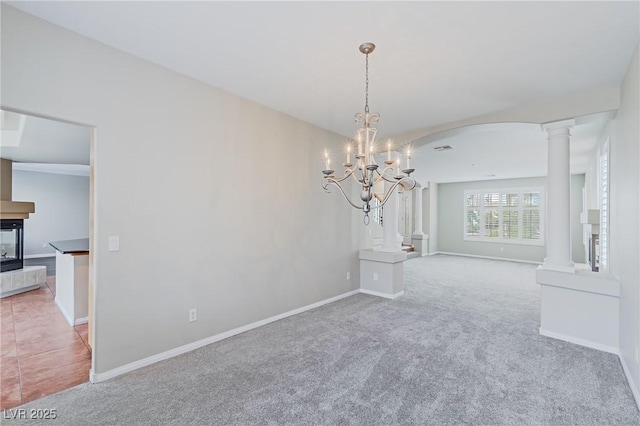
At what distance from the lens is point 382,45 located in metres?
2.35

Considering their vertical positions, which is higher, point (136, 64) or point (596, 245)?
point (136, 64)

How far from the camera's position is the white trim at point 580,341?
295 centimetres

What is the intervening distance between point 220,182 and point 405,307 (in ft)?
10.4

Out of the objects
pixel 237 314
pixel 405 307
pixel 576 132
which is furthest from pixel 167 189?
pixel 576 132

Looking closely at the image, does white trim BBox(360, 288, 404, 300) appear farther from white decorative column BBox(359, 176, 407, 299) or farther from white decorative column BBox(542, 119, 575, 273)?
white decorative column BBox(542, 119, 575, 273)

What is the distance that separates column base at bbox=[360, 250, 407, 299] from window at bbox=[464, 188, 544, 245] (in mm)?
6566

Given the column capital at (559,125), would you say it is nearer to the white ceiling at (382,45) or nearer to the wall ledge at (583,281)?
the white ceiling at (382,45)

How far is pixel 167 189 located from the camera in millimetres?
2775

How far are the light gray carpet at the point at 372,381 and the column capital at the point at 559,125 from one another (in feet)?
8.09

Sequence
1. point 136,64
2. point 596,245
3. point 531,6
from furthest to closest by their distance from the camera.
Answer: point 596,245, point 136,64, point 531,6

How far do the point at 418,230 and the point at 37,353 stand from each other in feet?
32.7

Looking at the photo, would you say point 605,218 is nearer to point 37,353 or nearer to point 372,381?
point 372,381

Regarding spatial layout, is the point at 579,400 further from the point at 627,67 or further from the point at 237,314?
the point at 237,314

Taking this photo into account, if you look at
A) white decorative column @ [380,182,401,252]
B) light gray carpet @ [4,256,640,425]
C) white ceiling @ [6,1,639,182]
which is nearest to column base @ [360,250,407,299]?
white decorative column @ [380,182,401,252]
